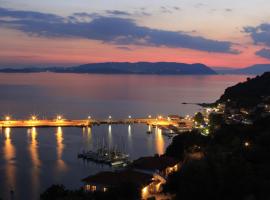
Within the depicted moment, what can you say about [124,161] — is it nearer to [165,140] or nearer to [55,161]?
[55,161]

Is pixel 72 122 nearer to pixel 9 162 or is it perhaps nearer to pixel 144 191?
pixel 9 162

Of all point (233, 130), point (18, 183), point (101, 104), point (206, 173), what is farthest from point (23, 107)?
point (206, 173)

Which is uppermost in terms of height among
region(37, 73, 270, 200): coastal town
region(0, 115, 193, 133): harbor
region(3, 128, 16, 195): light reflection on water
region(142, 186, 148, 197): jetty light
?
region(37, 73, 270, 200): coastal town

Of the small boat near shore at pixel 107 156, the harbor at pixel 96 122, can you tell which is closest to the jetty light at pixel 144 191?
the small boat near shore at pixel 107 156

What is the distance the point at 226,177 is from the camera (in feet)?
17.8

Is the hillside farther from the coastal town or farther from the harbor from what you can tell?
the coastal town

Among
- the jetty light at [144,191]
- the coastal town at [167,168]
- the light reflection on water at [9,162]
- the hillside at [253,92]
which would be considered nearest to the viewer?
the coastal town at [167,168]

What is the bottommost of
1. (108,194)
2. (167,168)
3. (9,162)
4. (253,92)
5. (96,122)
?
(9,162)

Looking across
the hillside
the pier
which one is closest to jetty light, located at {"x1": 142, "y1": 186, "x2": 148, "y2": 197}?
the hillside

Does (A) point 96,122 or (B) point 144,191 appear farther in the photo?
(A) point 96,122

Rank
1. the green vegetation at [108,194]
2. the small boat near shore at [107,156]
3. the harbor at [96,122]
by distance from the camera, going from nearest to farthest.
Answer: the green vegetation at [108,194], the small boat near shore at [107,156], the harbor at [96,122]

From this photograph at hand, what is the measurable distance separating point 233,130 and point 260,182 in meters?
4.54

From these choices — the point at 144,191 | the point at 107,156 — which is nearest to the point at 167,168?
the point at 144,191

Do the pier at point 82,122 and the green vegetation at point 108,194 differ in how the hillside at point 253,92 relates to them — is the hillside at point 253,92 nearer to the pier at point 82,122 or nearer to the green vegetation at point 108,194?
the pier at point 82,122
